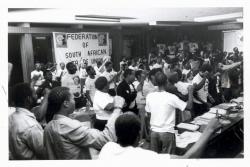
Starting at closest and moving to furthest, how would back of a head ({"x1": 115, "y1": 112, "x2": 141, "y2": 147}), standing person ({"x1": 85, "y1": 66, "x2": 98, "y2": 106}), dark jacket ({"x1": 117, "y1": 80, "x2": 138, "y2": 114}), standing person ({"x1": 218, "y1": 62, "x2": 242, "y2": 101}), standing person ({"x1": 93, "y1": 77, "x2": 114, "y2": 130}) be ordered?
back of a head ({"x1": 115, "y1": 112, "x2": 141, "y2": 147})
standing person ({"x1": 93, "y1": 77, "x2": 114, "y2": 130})
standing person ({"x1": 218, "y1": 62, "x2": 242, "y2": 101})
dark jacket ({"x1": 117, "y1": 80, "x2": 138, "y2": 114})
standing person ({"x1": 85, "y1": 66, "x2": 98, "y2": 106})

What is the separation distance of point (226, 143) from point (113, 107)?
95cm

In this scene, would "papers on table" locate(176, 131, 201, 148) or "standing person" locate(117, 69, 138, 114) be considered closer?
"papers on table" locate(176, 131, 201, 148)

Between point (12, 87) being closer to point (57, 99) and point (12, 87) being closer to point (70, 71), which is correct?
point (57, 99)

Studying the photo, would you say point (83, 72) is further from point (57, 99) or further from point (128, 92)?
point (57, 99)

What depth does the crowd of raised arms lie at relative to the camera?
160 cm

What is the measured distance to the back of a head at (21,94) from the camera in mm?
1780

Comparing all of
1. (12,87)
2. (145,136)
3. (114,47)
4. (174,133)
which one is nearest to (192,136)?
(174,133)

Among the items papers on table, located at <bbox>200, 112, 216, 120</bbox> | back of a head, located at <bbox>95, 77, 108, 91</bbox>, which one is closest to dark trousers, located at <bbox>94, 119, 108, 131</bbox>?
back of a head, located at <bbox>95, 77, 108, 91</bbox>

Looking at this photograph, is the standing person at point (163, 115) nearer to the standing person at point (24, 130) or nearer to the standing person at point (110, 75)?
the standing person at point (24, 130)

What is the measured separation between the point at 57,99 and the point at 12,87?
1.49 feet

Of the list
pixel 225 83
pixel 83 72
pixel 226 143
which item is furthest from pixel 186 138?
pixel 83 72

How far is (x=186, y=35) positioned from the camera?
23.5 feet

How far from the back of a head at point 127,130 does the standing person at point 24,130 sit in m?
0.51

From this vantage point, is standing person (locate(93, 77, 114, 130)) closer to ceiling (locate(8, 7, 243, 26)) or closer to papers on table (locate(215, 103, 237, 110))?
ceiling (locate(8, 7, 243, 26))
